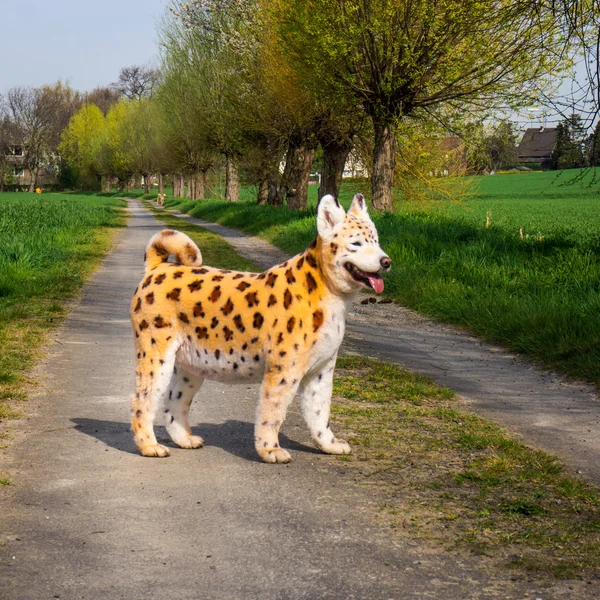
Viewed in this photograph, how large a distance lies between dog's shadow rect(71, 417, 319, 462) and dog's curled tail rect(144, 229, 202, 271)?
1210 mm

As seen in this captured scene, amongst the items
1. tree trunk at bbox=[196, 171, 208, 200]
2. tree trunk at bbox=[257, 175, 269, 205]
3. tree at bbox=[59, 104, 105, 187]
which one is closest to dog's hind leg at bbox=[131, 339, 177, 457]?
tree trunk at bbox=[257, 175, 269, 205]

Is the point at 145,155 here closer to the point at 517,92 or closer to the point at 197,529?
the point at 517,92

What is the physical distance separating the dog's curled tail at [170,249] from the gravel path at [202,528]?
49.1 inches

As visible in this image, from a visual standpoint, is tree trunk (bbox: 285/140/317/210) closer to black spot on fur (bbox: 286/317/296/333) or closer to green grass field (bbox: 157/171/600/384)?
green grass field (bbox: 157/171/600/384)

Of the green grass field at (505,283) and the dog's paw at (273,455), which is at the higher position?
the green grass field at (505,283)

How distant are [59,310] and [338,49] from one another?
10742 millimetres

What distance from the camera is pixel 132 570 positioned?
13.4ft

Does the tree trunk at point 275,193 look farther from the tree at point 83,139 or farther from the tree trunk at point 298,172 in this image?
the tree at point 83,139

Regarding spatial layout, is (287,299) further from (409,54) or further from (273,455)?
(409,54)

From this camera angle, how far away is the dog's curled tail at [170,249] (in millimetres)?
6102

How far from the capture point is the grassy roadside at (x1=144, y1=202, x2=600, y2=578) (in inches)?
177

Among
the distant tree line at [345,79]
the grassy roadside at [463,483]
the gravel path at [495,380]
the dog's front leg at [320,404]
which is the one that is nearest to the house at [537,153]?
the distant tree line at [345,79]

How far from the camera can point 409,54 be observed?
20109 millimetres

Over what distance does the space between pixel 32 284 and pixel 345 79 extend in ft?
32.7
